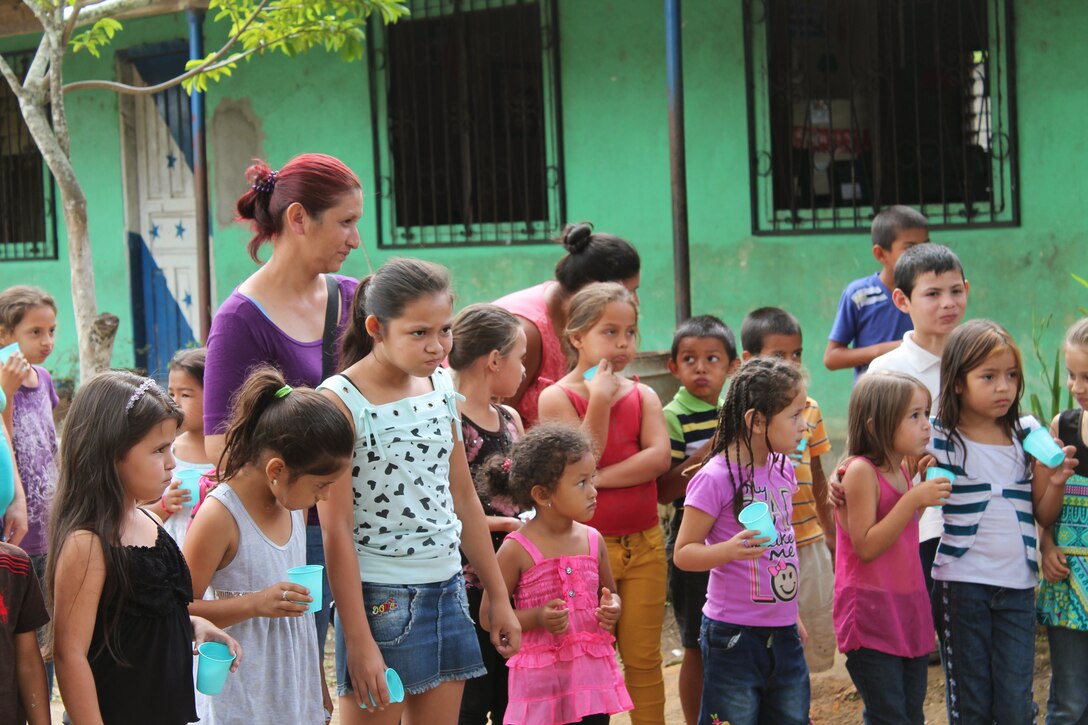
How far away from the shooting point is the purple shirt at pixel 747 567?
341 cm

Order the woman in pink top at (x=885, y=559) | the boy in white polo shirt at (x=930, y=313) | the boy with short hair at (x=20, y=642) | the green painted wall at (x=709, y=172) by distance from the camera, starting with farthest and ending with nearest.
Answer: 1. the green painted wall at (x=709, y=172)
2. the boy in white polo shirt at (x=930, y=313)
3. the woman in pink top at (x=885, y=559)
4. the boy with short hair at (x=20, y=642)

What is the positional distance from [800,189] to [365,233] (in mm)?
3336

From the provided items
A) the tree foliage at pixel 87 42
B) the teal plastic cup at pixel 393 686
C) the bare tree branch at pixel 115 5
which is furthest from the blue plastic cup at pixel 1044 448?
the bare tree branch at pixel 115 5

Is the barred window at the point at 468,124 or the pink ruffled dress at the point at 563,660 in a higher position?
the barred window at the point at 468,124

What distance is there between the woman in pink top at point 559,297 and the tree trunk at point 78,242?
3.81 metres

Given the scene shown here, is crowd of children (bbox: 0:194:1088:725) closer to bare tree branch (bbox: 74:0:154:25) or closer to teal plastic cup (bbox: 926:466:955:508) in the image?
teal plastic cup (bbox: 926:466:955:508)

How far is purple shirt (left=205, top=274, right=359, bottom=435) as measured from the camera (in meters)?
3.01

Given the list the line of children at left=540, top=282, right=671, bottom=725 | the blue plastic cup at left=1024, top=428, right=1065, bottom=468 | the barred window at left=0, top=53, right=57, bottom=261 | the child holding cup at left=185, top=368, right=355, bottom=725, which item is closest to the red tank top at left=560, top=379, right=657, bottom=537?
the line of children at left=540, top=282, right=671, bottom=725

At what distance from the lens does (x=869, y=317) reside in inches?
202

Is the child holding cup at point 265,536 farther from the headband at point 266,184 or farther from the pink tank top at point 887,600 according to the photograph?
the pink tank top at point 887,600

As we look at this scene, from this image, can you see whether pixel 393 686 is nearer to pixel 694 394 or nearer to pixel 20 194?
pixel 694 394

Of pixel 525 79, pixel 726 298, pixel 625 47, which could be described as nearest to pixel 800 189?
pixel 726 298

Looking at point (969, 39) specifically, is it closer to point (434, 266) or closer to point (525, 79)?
point (525, 79)

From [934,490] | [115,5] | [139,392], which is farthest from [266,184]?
[115,5]
